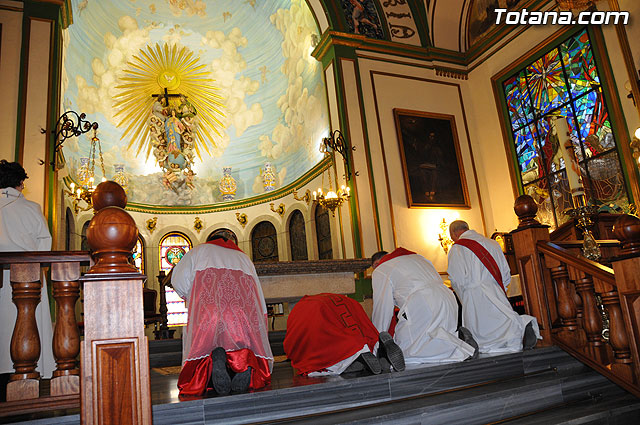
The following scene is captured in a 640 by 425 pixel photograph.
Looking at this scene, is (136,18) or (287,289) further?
(136,18)

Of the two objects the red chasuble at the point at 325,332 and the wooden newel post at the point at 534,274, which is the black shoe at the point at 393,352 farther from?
the wooden newel post at the point at 534,274

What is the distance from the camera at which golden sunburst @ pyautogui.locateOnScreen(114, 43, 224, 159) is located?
51.5 ft

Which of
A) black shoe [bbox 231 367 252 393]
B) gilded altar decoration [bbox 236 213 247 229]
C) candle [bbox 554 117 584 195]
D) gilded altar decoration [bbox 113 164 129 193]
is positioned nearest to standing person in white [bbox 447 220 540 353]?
black shoe [bbox 231 367 252 393]

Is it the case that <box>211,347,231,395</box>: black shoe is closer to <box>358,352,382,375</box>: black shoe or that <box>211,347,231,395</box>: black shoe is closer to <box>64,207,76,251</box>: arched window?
<box>358,352,382,375</box>: black shoe

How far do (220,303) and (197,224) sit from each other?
11962 mm

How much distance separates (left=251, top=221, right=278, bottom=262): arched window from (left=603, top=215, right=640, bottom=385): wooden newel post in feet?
38.4

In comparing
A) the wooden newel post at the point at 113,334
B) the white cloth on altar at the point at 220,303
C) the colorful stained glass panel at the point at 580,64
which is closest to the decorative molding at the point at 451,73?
the colorful stained glass panel at the point at 580,64

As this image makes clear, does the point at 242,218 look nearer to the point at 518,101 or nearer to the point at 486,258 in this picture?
the point at 518,101

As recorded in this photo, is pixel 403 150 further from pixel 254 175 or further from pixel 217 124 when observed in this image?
pixel 217 124

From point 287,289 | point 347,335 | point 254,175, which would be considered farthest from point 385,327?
point 254,175

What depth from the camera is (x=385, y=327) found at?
494cm

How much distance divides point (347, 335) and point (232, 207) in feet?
39.8

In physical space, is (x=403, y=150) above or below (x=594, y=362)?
above

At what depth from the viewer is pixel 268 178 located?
1570 cm
